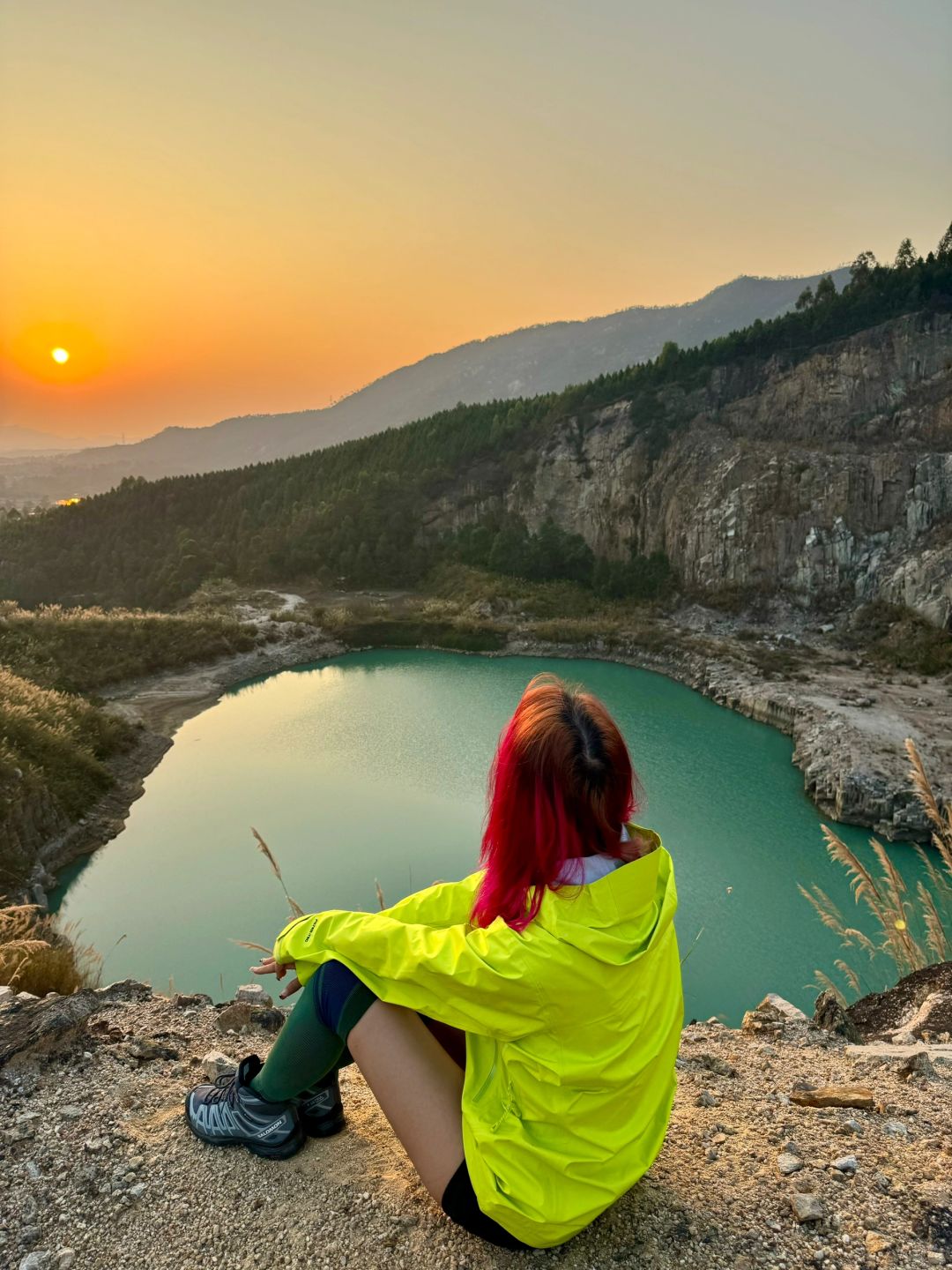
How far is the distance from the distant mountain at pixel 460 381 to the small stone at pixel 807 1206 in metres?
143

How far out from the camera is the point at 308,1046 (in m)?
1.84

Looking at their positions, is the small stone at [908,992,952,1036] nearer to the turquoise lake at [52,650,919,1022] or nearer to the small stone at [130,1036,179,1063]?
the turquoise lake at [52,650,919,1022]

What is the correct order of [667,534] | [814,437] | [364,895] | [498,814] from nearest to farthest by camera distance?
[498,814] < [364,895] < [814,437] < [667,534]

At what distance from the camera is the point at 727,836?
9281 millimetres

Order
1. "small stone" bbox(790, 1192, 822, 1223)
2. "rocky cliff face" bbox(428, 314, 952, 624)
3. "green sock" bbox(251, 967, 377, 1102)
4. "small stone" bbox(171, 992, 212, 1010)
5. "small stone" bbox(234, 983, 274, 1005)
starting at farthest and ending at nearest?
"rocky cliff face" bbox(428, 314, 952, 624)
"small stone" bbox(234, 983, 274, 1005)
"small stone" bbox(171, 992, 212, 1010)
"small stone" bbox(790, 1192, 822, 1223)
"green sock" bbox(251, 967, 377, 1102)

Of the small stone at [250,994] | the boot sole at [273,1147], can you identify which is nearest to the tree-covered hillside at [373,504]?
the small stone at [250,994]

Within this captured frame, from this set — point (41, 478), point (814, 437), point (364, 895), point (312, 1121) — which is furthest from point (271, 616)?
point (41, 478)

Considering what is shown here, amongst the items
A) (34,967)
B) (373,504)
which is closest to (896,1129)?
(34,967)

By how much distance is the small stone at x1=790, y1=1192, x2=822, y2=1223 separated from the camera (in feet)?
6.18

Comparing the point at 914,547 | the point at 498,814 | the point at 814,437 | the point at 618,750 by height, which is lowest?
the point at 914,547

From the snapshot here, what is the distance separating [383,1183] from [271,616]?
2016 cm

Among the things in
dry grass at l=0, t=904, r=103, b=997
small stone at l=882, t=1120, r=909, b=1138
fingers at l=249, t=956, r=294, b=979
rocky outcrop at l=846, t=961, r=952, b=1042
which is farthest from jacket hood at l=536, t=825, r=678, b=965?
dry grass at l=0, t=904, r=103, b=997

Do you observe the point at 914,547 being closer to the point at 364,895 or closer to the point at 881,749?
the point at 881,749

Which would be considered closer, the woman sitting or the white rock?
the woman sitting
